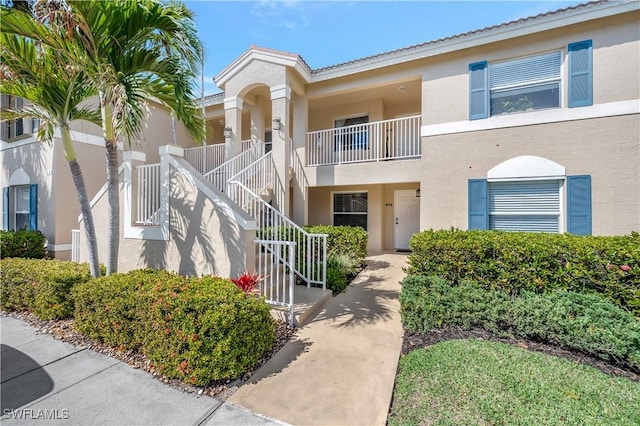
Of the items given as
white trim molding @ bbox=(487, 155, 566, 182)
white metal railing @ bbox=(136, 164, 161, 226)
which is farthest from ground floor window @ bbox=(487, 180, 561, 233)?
white metal railing @ bbox=(136, 164, 161, 226)

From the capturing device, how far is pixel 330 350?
4102 millimetres

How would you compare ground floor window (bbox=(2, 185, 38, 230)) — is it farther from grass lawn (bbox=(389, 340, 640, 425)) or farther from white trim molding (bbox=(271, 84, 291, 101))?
grass lawn (bbox=(389, 340, 640, 425))

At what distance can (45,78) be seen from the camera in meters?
4.86

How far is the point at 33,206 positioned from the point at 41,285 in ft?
18.5

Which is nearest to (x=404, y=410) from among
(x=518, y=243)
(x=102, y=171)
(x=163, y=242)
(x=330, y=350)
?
(x=330, y=350)

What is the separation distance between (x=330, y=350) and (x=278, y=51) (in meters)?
9.28

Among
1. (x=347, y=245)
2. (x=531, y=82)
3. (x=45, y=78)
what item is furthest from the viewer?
(x=347, y=245)

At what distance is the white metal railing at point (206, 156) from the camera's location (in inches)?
443

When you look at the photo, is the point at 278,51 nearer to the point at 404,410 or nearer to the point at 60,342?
the point at 60,342

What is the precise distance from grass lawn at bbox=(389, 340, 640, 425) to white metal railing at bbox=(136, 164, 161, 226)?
5.64 m

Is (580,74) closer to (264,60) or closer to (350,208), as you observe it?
(350,208)

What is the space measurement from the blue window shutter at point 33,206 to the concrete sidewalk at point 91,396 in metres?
6.68

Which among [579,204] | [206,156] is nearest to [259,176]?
[206,156]

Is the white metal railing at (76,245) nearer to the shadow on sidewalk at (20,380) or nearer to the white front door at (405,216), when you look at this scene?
the shadow on sidewalk at (20,380)
